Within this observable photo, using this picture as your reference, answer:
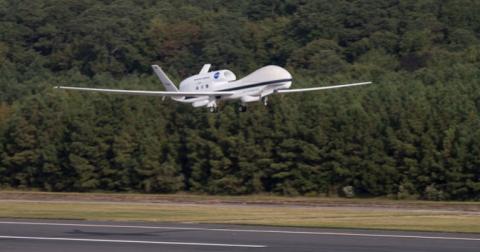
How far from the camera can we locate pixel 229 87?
47562 millimetres

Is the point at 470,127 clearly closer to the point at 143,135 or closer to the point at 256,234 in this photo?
the point at 143,135

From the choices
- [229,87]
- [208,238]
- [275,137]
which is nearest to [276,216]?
[208,238]

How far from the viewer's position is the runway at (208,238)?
79.3 ft

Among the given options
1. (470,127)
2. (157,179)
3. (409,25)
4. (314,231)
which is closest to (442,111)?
(470,127)

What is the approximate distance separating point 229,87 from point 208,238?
71.4 feet

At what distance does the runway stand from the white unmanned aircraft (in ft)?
52.2

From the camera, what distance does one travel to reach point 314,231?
2884 centimetres

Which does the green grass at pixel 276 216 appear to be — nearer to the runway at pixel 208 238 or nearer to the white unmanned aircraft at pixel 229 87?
the runway at pixel 208 238

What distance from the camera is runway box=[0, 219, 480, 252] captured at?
24.2 metres

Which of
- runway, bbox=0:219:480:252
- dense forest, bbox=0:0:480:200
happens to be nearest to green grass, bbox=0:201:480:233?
runway, bbox=0:219:480:252

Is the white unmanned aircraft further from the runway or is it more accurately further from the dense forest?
the dense forest

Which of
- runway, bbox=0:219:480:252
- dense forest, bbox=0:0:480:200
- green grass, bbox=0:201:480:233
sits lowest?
dense forest, bbox=0:0:480:200

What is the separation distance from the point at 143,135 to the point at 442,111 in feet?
65.5

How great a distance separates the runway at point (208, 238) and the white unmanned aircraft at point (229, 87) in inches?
626
